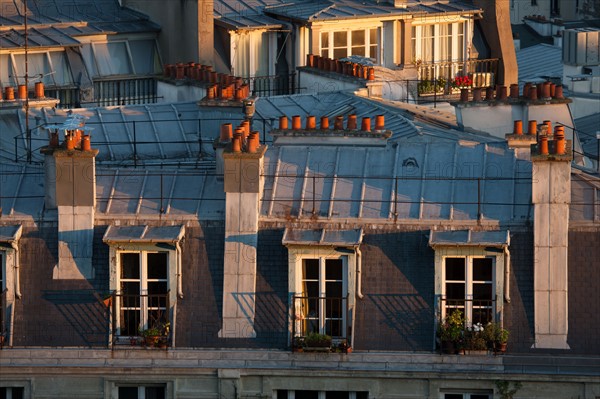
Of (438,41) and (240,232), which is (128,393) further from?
(438,41)

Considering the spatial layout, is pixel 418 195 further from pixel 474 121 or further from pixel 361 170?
pixel 474 121

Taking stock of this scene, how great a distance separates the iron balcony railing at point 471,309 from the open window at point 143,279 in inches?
244

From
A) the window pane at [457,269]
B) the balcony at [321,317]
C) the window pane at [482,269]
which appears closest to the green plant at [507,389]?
the window pane at [482,269]

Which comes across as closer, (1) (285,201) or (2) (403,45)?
Result: (1) (285,201)

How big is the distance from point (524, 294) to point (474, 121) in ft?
56.7

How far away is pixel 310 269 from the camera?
197 feet

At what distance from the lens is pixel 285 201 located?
201 ft

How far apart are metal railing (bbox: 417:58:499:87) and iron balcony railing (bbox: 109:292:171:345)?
38.3 m

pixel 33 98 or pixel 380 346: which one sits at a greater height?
pixel 33 98

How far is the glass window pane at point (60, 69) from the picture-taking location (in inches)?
3740

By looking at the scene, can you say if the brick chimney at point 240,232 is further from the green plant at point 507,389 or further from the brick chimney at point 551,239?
the brick chimney at point 551,239

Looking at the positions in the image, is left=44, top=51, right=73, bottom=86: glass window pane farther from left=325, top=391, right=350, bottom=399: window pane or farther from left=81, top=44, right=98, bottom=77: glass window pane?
left=325, top=391, right=350, bottom=399: window pane

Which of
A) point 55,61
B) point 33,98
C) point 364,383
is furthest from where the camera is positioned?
point 55,61

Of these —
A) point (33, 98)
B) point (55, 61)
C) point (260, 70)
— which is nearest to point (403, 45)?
point (260, 70)
